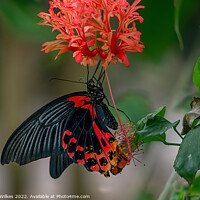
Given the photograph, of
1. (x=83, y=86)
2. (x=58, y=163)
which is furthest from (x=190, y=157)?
(x=83, y=86)

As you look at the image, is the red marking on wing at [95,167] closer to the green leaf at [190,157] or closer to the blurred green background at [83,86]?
the green leaf at [190,157]

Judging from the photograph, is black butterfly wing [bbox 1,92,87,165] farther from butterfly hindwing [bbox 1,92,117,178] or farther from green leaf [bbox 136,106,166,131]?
green leaf [bbox 136,106,166,131]

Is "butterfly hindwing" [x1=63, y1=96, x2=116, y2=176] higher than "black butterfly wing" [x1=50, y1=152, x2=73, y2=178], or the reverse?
"butterfly hindwing" [x1=63, y1=96, x2=116, y2=176]

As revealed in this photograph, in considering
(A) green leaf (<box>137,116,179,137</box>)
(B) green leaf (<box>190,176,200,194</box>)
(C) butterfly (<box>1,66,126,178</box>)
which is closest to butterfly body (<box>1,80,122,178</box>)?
(C) butterfly (<box>1,66,126,178</box>)

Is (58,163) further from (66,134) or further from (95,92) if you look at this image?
(95,92)

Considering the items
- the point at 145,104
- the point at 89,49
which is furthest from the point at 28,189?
the point at 89,49

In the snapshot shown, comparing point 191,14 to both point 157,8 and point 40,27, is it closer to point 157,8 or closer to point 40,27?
point 157,8

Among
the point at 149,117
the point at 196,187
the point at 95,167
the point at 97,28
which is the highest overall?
the point at 97,28

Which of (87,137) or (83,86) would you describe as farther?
(83,86)
